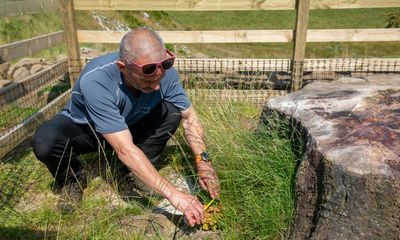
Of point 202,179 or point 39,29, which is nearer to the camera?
point 202,179

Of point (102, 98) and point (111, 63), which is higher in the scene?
point (111, 63)

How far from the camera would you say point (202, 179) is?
2.69m

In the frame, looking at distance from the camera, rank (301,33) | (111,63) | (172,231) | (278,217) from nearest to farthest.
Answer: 1. (278,217)
2. (172,231)
3. (111,63)
4. (301,33)

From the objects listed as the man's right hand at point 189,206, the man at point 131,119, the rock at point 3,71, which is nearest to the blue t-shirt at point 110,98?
the man at point 131,119

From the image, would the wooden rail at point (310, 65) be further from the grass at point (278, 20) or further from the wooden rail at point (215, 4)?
the grass at point (278, 20)

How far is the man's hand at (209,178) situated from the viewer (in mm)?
2605

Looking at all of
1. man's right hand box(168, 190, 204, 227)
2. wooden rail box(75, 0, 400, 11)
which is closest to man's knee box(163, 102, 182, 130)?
man's right hand box(168, 190, 204, 227)

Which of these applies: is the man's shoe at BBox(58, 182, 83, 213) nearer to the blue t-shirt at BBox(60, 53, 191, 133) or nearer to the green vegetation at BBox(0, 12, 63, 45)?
the blue t-shirt at BBox(60, 53, 191, 133)

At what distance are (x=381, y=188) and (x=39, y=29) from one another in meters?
12.5

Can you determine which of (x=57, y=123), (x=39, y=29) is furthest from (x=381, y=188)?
(x=39, y=29)

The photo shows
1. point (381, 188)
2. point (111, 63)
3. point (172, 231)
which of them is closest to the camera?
point (381, 188)

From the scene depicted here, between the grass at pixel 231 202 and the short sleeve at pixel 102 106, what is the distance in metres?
0.45

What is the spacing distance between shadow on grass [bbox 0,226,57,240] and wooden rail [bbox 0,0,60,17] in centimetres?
351

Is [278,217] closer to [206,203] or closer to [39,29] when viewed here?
[206,203]
